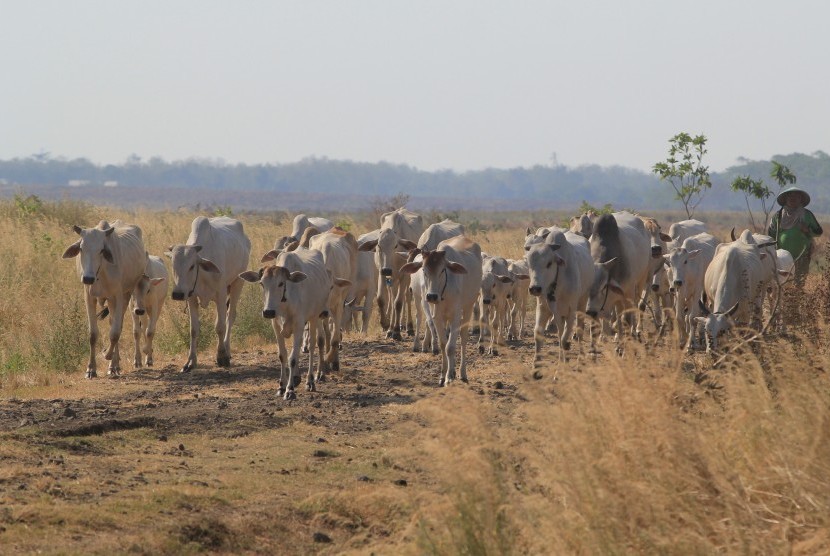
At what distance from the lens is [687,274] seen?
1791 centimetres

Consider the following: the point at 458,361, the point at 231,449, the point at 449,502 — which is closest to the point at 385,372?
the point at 458,361

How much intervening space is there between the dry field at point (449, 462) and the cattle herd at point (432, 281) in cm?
88

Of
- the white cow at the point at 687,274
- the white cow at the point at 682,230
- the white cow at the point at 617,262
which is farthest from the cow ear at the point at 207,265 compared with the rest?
the white cow at the point at 682,230

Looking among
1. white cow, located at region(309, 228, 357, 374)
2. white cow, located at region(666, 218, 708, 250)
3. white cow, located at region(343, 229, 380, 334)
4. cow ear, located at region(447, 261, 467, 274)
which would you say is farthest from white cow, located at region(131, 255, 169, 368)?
white cow, located at region(666, 218, 708, 250)

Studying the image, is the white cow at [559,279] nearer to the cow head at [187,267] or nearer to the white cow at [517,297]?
the white cow at [517,297]

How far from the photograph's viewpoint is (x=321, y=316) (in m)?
14.5

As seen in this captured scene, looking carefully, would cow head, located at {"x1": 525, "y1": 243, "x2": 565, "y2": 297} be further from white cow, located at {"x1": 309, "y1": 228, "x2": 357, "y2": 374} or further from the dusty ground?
white cow, located at {"x1": 309, "y1": 228, "x2": 357, "y2": 374}

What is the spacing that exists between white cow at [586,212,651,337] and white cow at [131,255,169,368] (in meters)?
5.85

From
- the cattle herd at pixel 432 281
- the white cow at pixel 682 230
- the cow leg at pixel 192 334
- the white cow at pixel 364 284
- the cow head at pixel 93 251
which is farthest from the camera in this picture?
the white cow at pixel 682 230

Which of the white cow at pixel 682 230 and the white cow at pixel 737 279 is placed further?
the white cow at pixel 682 230

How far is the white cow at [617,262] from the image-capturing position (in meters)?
15.4

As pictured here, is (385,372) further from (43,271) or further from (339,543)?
(43,271)

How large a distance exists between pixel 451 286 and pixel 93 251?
4.90 meters

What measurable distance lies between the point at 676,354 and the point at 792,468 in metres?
1.25
